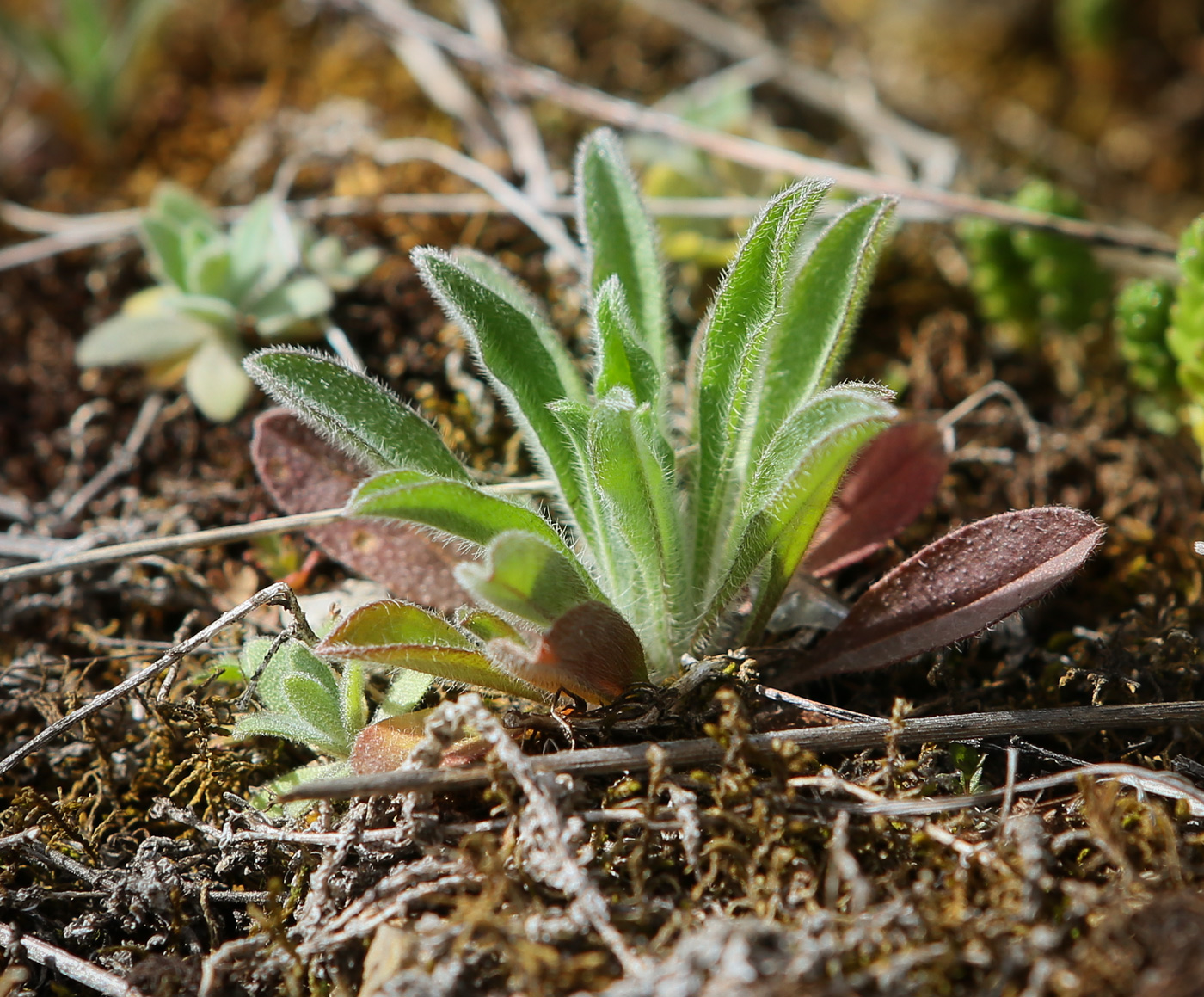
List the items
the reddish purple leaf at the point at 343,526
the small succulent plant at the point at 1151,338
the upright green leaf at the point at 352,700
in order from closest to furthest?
the upright green leaf at the point at 352,700 → the reddish purple leaf at the point at 343,526 → the small succulent plant at the point at 1151,338

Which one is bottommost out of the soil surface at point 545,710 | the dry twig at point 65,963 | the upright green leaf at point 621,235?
the dry twig at point 65,963

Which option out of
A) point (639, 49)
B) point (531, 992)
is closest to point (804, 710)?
point (531, 992)

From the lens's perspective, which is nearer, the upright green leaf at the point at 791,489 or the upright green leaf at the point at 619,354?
the upright green leaf at the point at 791,489

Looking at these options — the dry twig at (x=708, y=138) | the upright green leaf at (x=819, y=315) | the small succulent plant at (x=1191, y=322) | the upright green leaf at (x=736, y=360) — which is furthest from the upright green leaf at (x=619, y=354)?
the small succulent plant at (x=1191, y=322)

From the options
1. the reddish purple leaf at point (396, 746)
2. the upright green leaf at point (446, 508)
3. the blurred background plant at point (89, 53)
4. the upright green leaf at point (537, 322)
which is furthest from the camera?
the blurred background plant at point (89, 53)

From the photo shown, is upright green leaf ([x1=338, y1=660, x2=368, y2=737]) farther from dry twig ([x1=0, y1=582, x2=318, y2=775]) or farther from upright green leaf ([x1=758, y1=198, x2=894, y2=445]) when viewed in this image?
upright green leaf ([x1=758, y1=198, x2=894, y2=445])

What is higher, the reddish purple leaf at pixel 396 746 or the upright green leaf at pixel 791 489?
the upright green leaf at pixel 791 489

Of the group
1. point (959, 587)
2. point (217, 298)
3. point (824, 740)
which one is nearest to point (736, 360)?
point (959, 587)

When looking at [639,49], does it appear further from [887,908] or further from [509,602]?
[887,908]

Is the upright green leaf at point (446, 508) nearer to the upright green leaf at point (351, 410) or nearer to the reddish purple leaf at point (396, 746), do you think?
the upright green leaf at point (351, 410)
